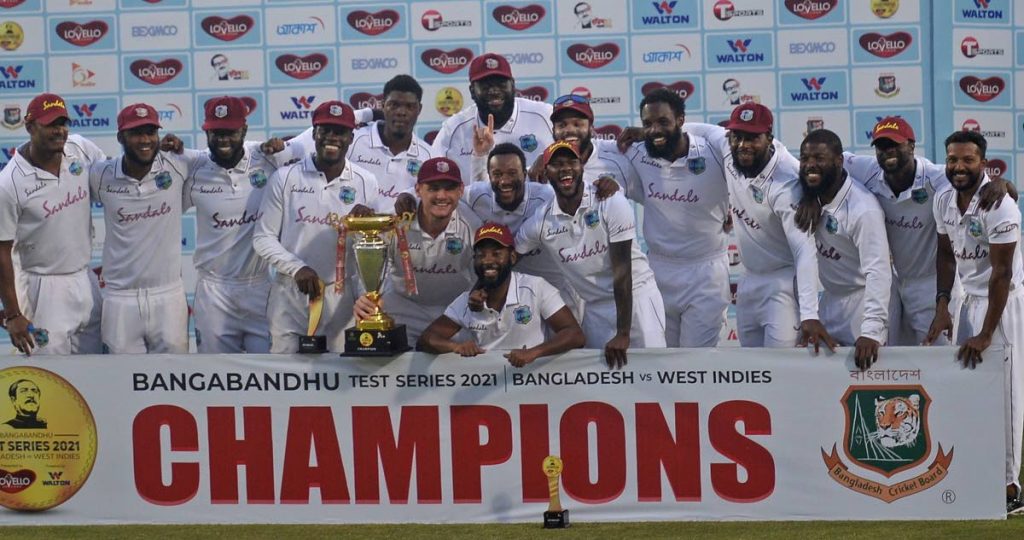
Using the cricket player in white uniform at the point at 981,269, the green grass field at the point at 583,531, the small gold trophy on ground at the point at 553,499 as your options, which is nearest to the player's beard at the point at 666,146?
Answer: the cricket player in white uniform at the point at 981,269

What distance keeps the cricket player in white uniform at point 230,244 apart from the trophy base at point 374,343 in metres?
1.21

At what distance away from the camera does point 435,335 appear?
6430 millimetres

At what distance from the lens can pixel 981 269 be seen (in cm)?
658

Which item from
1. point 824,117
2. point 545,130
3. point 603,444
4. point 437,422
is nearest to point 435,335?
point 437,422

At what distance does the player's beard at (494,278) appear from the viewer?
21.3ft

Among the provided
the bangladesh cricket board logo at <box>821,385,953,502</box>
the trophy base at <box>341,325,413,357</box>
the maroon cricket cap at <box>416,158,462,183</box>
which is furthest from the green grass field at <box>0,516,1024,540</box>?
the maroon cricket cap at <box>416,158,462,183</box>

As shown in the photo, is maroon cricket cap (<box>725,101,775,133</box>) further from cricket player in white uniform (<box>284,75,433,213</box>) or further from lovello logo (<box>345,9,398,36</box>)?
lovello logo (<box>345,9,398,36</box>)

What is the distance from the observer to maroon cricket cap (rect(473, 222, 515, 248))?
21.1 feet

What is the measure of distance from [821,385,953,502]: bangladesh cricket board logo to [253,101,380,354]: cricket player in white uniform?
98.6 inches

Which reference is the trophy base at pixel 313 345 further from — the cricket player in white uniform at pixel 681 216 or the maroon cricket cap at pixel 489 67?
the cricket player in white uniform at pixel 681 216

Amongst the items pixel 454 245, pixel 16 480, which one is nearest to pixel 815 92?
pixel 454 245

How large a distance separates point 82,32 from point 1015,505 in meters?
6.55

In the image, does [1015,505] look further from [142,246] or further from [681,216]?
[142,246]

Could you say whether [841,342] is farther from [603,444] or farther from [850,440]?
[603,444]
